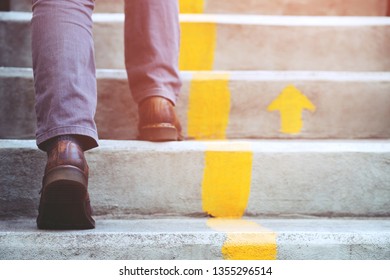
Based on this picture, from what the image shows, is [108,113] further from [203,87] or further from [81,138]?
[81,138]

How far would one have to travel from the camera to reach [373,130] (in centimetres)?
185

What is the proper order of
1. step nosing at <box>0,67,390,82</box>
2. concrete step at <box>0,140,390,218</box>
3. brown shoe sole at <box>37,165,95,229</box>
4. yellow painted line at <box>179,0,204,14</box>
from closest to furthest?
brown shoe sole at <box>37,165,95,229</box> < concrete step at <box>0,140,390,218</box> < step nosing at <box>0,67,390,82</box> < yellow painted line at <box>179,0,204,14</box>

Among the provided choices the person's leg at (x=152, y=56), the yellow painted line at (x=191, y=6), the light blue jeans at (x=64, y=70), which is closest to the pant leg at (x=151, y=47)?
the person's leg at (x=152, y=56)

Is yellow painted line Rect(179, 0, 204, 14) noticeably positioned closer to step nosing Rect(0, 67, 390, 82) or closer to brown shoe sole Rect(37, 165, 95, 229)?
step nosing Rect(0, 67, 390, 82)

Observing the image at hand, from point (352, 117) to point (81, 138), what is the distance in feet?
3.20

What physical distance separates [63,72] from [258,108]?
2.65 feet

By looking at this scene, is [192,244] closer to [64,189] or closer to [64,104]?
[64,189]

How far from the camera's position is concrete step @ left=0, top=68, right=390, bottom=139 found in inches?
72.7

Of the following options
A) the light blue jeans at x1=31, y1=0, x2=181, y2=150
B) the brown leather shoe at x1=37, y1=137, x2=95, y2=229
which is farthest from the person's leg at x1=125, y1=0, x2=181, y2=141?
the brown leather shoe at x1=37, y1=137, x2=95, y2=229

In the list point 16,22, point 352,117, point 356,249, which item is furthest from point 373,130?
point 16,22

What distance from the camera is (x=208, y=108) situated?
1.86 m

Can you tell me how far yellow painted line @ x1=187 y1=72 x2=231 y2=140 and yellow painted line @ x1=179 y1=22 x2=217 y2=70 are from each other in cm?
20

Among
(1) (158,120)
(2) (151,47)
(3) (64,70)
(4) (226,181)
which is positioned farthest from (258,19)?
(3) (64,70)

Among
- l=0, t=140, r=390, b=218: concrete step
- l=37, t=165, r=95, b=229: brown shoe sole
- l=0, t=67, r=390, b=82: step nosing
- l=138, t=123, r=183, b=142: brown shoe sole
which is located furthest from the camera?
l=0, t=67, r=390, b=82: step nosing
